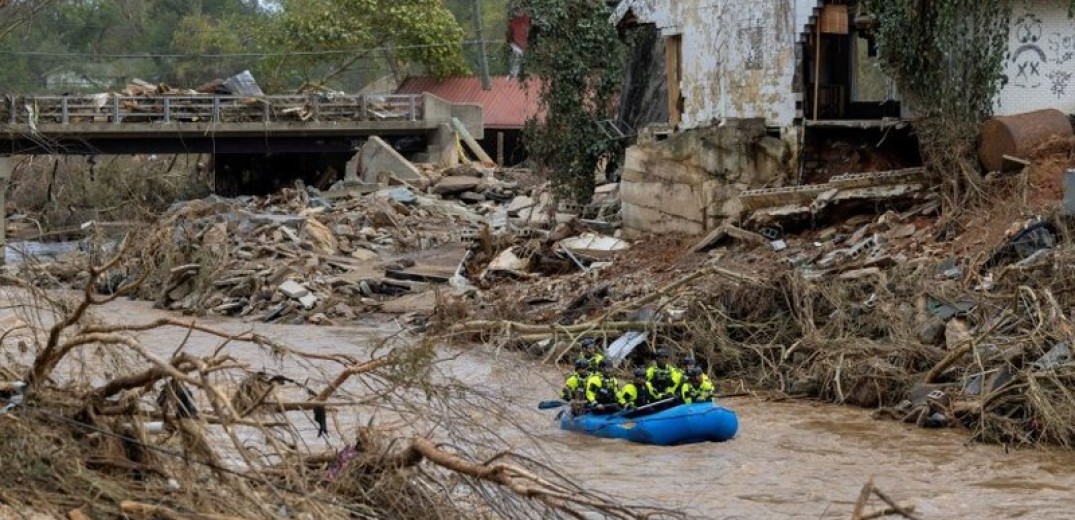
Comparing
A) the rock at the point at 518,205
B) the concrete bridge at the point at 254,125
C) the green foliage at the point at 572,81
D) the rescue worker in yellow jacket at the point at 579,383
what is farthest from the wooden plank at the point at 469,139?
the rescue worker in yellow jacket at the point at 579,383

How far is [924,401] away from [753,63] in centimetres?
1110

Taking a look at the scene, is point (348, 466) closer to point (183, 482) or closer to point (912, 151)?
point (183, 482)

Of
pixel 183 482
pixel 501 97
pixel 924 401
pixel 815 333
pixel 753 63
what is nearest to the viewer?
pixel 183 482

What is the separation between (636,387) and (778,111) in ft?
38.5

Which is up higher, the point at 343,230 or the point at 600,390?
the point at 600,390

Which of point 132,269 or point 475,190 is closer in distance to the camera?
point 132,269

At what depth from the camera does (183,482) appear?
364 inches

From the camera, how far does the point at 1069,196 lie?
2005cm

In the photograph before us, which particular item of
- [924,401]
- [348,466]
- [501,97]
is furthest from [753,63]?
[501,97]

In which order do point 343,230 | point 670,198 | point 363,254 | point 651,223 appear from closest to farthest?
1. point 670,198
2. point 651,223
3. point 363,254
4. point 343,230

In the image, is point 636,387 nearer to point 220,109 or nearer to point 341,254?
point 341,254

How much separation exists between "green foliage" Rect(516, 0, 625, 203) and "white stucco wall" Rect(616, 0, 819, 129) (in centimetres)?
243

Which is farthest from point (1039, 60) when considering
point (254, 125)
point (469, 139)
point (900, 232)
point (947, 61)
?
point (469, 139)

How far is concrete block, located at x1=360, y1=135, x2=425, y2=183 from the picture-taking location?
140 feet
